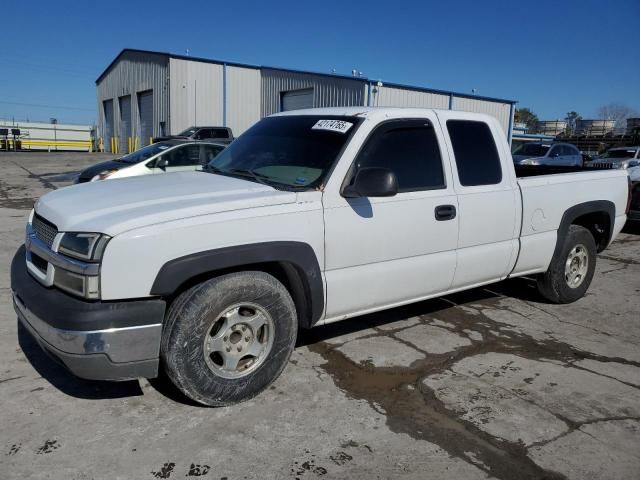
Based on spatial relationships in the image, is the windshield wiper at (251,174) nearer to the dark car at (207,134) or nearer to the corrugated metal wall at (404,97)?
the dark car at (207,134)

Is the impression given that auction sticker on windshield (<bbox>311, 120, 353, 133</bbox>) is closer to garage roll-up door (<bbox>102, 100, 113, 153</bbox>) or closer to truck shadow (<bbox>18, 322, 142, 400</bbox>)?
truck shadow (<bbox>18, 322, 142, 400</bbox>)

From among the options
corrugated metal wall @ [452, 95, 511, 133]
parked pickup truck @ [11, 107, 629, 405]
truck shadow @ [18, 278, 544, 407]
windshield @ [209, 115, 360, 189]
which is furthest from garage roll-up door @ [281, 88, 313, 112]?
parked pickup truck @ [11, 107, 629, 405]

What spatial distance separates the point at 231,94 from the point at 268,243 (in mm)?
28412

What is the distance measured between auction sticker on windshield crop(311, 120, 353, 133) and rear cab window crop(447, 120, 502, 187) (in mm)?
971

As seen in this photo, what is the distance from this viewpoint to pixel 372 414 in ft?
10.7

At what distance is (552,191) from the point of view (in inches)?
195

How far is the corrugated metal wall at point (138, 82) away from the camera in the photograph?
30.4m

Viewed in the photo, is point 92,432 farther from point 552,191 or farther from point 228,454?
point 552,191

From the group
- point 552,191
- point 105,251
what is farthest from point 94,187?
point 552,191

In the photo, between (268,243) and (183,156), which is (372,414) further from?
(183,156)

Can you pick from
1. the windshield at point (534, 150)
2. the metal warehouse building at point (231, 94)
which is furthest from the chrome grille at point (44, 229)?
the windshield at point (534, 150)

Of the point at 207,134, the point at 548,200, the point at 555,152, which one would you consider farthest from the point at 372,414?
the point at 555,152

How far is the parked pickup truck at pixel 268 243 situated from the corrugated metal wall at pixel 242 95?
26.5m

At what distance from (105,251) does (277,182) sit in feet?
4.31
